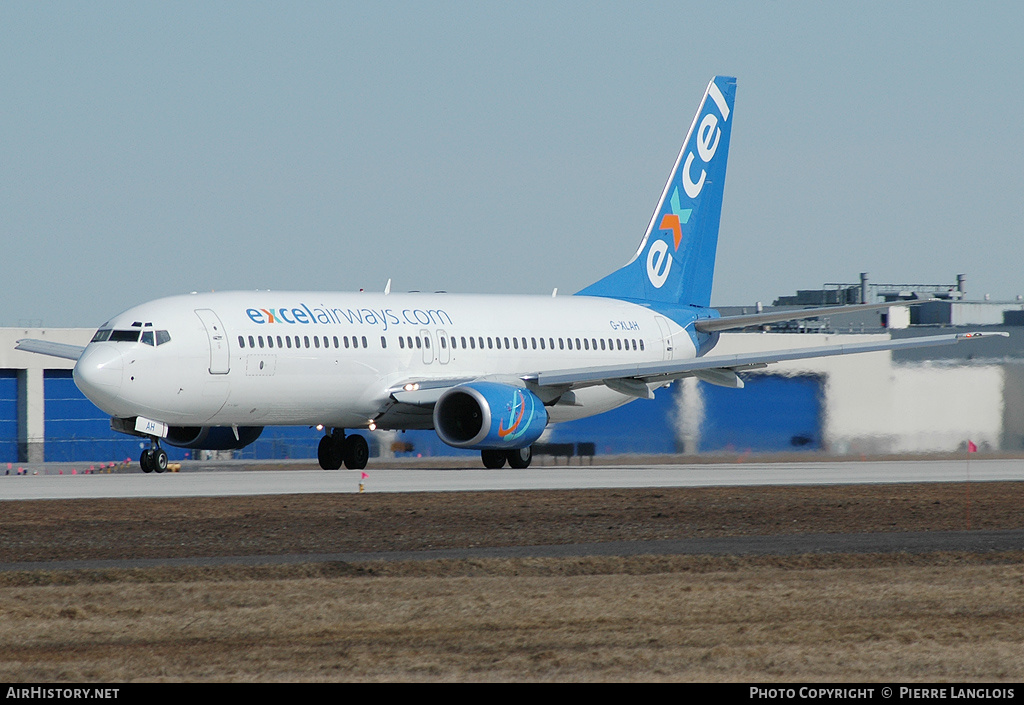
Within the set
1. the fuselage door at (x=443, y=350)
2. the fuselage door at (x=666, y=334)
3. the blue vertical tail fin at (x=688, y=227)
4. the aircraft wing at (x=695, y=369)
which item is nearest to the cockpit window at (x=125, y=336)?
the fuselage door at (x=443, y=350)

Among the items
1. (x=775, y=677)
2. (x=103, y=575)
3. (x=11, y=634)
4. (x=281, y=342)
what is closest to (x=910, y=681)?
(x=775, y=677)

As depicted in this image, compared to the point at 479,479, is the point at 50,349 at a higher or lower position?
higher

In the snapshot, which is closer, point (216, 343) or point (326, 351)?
point (216, 343)

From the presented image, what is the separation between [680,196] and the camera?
41.6 m

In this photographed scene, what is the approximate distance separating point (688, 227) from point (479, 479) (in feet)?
47.8

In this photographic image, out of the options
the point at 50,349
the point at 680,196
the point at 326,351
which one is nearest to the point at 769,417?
the point at 680,196

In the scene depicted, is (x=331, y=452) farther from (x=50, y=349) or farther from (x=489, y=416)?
(x=50, y=349)

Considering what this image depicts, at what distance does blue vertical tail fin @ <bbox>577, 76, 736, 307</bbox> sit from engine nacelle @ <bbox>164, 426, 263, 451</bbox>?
1170 centimetres

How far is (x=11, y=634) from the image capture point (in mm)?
11320

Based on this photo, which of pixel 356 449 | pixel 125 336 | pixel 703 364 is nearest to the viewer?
pixel 125 336

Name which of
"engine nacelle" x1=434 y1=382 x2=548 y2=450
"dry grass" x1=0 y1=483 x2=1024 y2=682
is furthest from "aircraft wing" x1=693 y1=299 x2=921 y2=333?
"dry grass" x1=0 y1=483 x2=1024 y2=682

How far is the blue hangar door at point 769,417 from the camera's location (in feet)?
139

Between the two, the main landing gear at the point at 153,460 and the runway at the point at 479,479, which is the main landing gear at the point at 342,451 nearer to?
the runway at the point at 479,479
